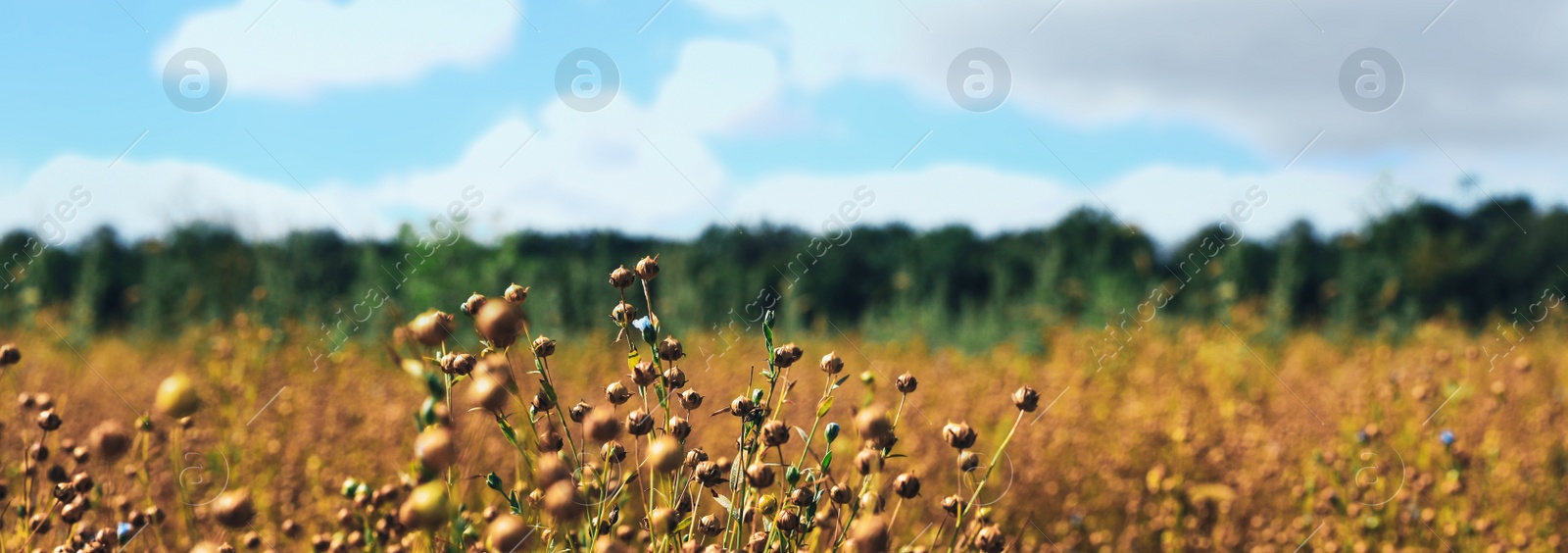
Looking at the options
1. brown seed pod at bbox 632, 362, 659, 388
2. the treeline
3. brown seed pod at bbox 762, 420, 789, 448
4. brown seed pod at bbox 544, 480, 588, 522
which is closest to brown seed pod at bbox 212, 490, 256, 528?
brown seed pod at bbox 544, 480, 588, 522

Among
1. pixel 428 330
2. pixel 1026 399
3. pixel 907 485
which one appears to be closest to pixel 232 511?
pixel 428 330

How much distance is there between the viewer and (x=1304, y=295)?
55.7 ft

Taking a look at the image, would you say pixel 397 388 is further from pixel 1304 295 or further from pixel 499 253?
pixel 1304 295

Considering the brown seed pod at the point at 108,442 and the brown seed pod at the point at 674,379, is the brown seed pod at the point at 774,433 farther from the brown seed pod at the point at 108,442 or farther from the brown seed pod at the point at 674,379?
the brown seed pod at the point at 108,442

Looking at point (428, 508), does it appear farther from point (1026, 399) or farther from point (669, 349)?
point (1026, 399)

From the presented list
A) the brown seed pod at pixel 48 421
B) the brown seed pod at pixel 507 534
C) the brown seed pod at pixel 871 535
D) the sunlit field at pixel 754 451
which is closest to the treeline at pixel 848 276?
the sunlit field at pixel 754 451

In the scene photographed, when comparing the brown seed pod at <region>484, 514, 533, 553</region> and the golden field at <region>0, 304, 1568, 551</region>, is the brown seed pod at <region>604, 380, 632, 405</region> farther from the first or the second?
the brown seed pod at <region>484, 514, 533, 553</region>

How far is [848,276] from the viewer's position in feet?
57.9

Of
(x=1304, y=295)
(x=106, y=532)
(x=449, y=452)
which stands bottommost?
(x=1304, y=295)

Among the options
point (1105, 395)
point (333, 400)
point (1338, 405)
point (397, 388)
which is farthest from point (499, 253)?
point (1338, 405)

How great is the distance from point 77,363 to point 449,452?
312 inches

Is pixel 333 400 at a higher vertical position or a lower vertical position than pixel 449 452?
lower

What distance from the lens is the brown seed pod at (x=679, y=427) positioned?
98cm

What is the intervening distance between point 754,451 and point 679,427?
0.14 metres
